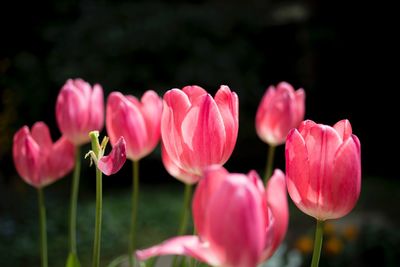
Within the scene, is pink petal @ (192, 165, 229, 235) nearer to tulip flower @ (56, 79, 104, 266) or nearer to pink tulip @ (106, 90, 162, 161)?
pink tulip @ (106, 90, 162, 161)

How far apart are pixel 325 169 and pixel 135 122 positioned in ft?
1.30

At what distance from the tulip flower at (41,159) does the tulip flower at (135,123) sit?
108mm

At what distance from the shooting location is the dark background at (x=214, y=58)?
5.50 metres

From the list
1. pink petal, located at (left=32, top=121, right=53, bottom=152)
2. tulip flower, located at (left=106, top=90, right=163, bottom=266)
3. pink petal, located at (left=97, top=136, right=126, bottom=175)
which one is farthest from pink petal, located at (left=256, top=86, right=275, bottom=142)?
pink petal, located at (left=97, top=136, right=126, bottom=175)

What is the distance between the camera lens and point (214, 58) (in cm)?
570

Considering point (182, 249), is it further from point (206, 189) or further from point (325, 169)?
point (325, 169)

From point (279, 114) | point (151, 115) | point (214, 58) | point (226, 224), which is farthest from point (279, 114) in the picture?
point (214, 58)

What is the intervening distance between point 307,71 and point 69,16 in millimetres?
2514

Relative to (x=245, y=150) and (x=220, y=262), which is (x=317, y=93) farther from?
(x=220, y=262)

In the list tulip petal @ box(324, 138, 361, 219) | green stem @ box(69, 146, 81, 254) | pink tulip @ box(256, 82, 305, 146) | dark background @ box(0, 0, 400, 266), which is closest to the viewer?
tulip petal @ box(324, 138, 361, 219)

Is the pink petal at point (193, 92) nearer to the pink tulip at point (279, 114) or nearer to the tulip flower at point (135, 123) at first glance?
the tulip flower at point (135, 123)

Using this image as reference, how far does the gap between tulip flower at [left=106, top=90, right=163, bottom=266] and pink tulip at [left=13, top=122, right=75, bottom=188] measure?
11 cm

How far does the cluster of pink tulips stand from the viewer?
1.83 ft

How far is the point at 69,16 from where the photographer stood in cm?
585
